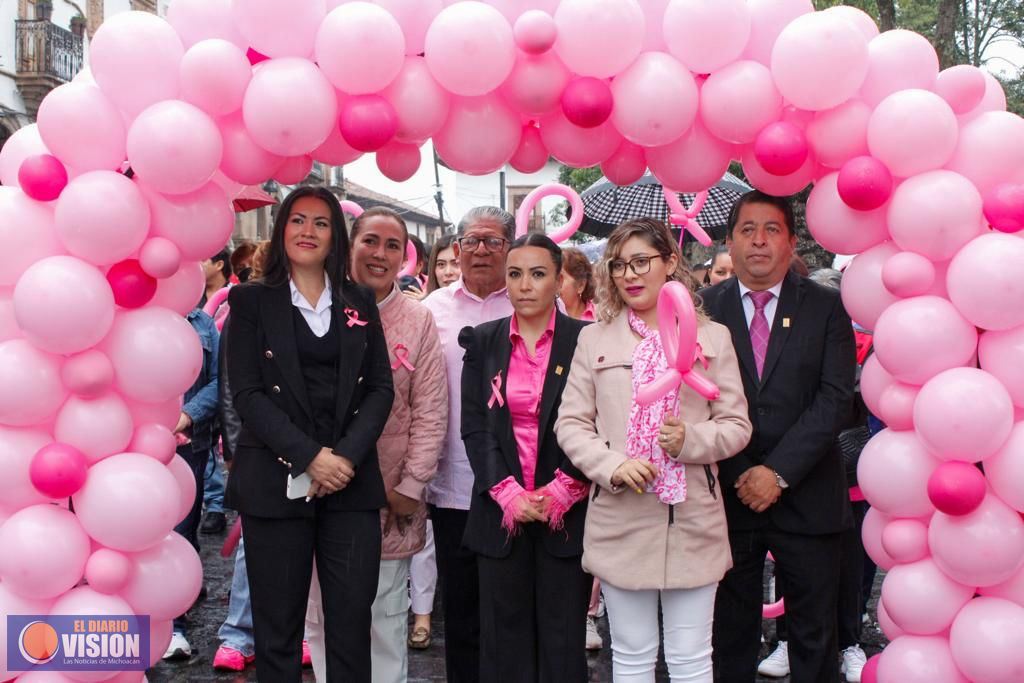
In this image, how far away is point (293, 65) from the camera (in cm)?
328

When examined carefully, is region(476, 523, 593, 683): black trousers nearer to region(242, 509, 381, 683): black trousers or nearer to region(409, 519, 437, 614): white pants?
region(242, 509, 381, 683): black trousers

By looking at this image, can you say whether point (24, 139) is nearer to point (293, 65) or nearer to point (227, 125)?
point (227, 125)

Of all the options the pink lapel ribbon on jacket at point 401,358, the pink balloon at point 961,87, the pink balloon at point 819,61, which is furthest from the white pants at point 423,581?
the pink balloon at point 961,87

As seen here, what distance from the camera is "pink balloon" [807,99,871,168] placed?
11.1 ft

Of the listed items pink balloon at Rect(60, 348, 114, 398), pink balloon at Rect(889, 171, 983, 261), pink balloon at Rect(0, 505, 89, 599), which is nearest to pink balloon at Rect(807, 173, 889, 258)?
pink balloon at Rect(889, 171, 983, 261)

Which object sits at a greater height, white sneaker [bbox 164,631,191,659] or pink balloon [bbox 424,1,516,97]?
pink balloon [bbox 424,1,516,97]

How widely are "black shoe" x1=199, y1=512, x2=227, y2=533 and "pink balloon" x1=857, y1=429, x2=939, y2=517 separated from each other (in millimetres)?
5743

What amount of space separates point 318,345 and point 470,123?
0.97 metres

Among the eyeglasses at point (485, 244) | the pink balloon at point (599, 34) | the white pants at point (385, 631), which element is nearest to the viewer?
the pink balloon at point (599, 34)

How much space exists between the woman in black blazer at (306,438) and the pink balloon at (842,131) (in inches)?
69.2

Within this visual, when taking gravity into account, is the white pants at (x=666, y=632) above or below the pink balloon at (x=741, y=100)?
below

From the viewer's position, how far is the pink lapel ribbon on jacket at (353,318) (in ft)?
12.3

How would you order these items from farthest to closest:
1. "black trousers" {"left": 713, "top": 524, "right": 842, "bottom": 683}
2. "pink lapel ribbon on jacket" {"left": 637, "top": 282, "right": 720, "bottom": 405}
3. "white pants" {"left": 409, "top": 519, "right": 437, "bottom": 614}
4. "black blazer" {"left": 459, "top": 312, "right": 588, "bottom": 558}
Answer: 1. "white pants" {"left": 409, "top": 519, "right": 437, "bottom": 614}
2. "black trousers" {"left": 713, "top": 524, "right": 842, "bottom": 683}
3. "black blazer" {"left": 459, "top": 312, "right": 588, "bottom": 558}
4. "pink lapel ribbon on jacket" {"left": 637, "top": 282, "right": 720, "bottom": 405}

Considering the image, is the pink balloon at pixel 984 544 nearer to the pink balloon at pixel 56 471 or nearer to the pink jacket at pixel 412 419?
the pink jacket at pixel 412 419
